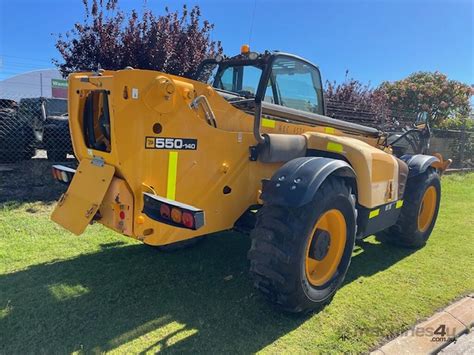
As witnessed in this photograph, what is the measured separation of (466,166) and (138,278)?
14530mm

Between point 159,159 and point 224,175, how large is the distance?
26.2 inches

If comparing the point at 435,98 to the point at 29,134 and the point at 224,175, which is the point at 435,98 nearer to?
the point at 29,134

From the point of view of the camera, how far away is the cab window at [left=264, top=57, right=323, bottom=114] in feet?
13.5

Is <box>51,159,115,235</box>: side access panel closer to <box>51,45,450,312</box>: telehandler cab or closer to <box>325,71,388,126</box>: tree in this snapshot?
<box>51,45,450,312</box>: telehandler cab

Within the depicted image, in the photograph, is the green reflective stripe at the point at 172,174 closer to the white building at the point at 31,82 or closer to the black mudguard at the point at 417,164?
the black mudguard at the point at 417,164

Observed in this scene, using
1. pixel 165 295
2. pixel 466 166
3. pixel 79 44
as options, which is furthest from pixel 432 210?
pixel 466 166

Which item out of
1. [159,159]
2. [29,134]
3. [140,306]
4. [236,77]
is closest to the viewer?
[159,159]

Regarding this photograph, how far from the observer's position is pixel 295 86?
4414mm

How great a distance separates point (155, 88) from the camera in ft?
9.16

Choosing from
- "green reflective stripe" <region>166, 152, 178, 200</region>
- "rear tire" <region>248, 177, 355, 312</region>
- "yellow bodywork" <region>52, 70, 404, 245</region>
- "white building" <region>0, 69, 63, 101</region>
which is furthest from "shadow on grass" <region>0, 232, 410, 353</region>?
"white building" <region>0, 69, 63, 101</region>

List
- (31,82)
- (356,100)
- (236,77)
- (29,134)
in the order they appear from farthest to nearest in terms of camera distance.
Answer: (31,82)
(356,100)
(29,134)
(236,77)

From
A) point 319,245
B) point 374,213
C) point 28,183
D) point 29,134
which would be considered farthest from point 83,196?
point 29,134

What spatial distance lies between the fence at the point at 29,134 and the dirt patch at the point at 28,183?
273 mm

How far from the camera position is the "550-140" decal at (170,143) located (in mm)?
2852
